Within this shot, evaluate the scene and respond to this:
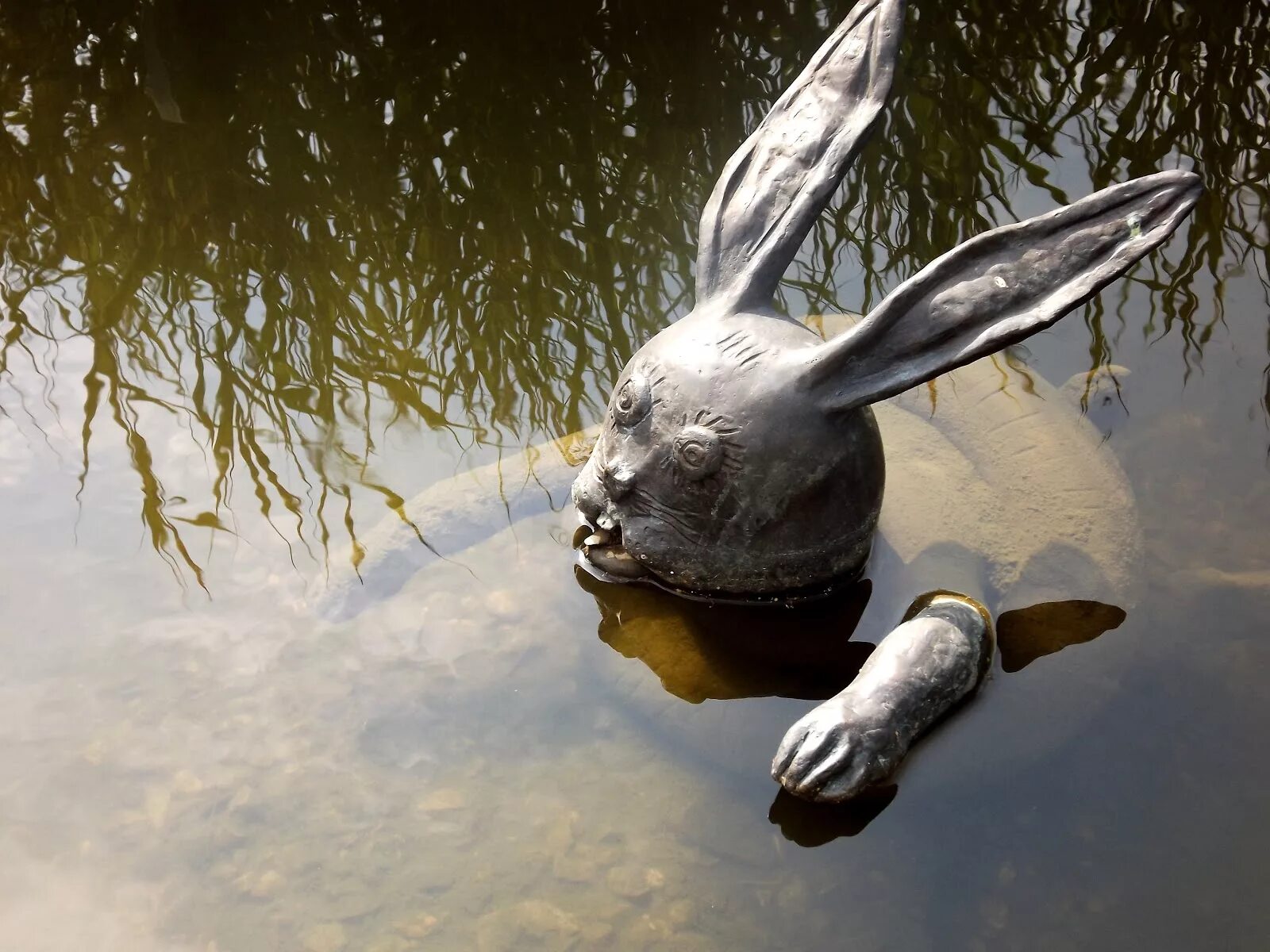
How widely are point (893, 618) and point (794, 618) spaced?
0.70 feet

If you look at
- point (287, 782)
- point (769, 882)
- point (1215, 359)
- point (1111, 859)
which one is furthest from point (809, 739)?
point (1215, 359)

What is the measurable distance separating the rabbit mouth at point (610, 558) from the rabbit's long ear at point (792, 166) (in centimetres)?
59

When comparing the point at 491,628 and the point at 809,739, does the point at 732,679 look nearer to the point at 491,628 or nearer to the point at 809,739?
the point at 809,739

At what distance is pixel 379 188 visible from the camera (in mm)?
4059

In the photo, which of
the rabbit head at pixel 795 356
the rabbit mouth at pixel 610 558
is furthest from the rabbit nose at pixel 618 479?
the rabbit mouth at pixel 610 558

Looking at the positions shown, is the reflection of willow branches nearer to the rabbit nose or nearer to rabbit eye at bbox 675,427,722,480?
the rabbit nose

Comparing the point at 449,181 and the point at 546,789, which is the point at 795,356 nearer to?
the point at 546,789

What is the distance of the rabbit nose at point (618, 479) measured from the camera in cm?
263

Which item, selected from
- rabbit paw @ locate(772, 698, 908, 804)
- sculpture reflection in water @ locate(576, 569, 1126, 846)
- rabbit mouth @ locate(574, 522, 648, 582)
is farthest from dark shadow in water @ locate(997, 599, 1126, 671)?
rabbit mouth @ locate(574, 522, 648, 582)

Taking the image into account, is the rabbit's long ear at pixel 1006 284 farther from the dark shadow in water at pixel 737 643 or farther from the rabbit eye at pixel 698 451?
the dark shadow in water at pixel 737 643

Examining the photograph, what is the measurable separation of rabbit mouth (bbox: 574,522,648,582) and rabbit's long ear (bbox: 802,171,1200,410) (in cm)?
67

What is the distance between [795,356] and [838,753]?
79 cm

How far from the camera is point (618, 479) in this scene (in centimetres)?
264

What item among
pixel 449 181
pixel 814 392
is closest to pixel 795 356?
pixel 814 392
